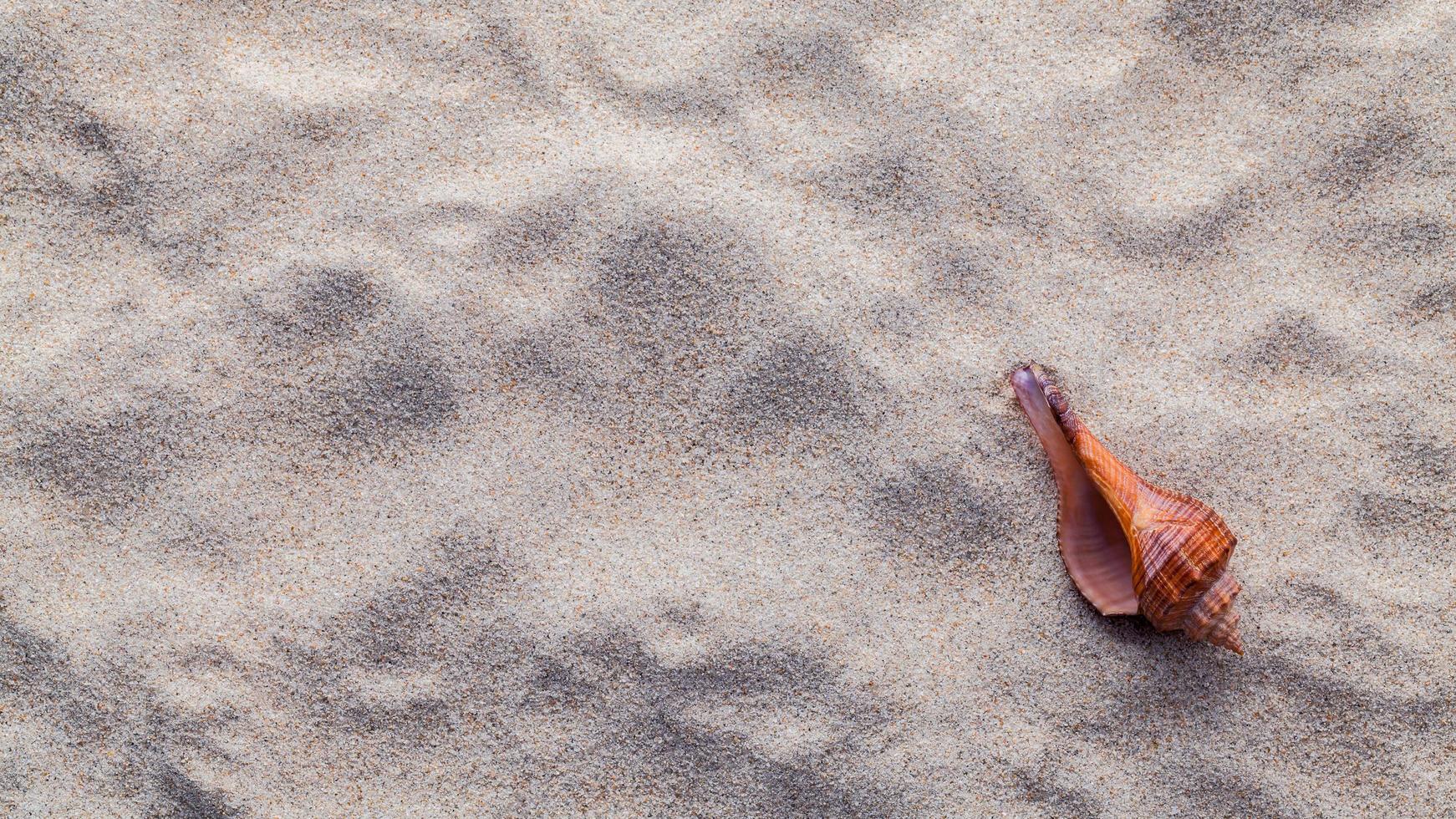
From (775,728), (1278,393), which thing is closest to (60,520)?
(775,728)

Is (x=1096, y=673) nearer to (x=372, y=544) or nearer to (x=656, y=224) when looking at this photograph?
(x=656, y=224)

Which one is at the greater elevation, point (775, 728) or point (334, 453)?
point (334, 453)

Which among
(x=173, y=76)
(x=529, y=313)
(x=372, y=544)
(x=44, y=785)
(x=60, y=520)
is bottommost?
(x=44, y=785)
